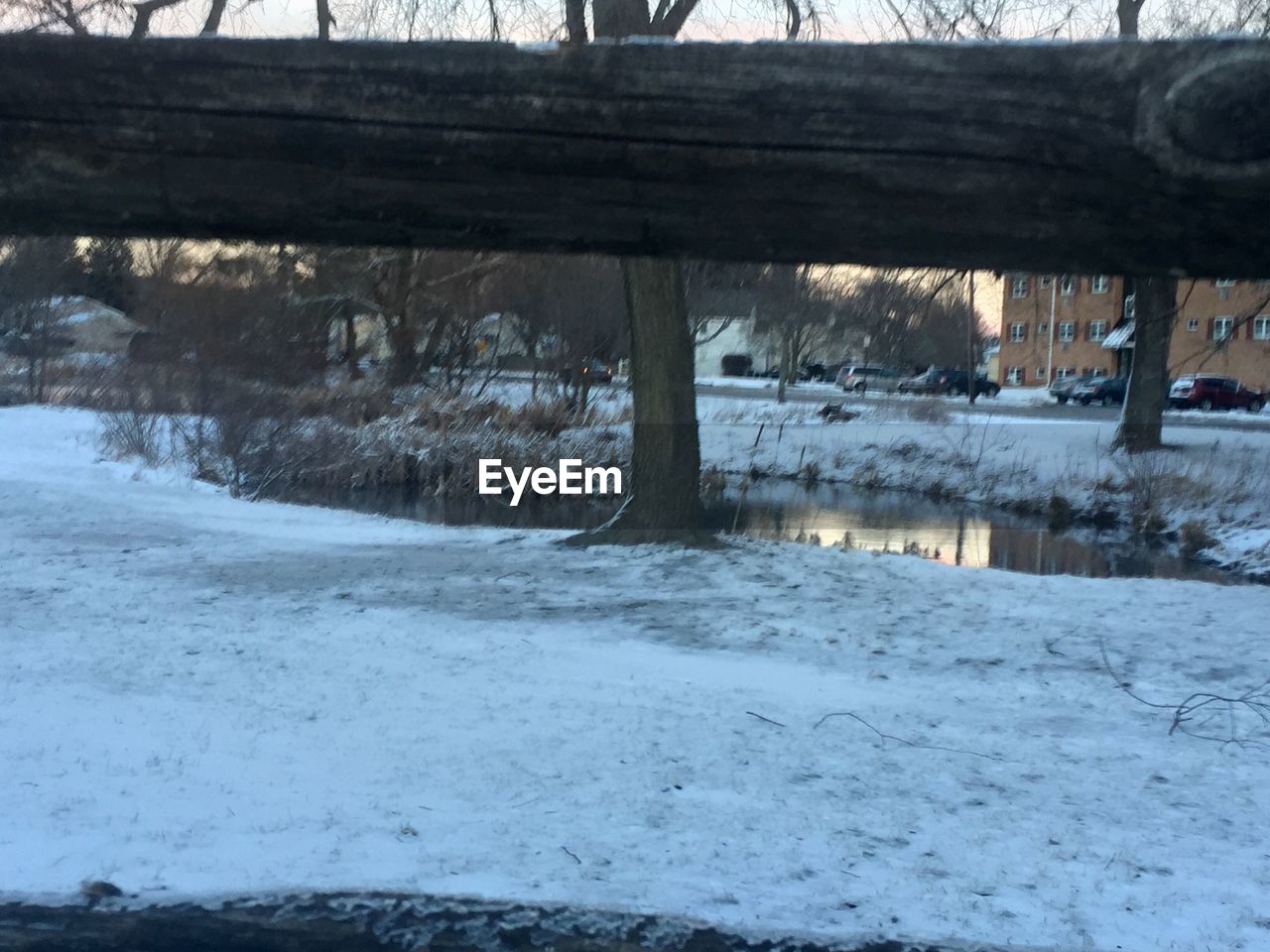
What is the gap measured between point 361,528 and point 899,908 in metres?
10.1

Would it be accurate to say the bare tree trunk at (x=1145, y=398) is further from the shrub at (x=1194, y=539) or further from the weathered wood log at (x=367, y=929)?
the weathered wood log at (x=367, y=929)

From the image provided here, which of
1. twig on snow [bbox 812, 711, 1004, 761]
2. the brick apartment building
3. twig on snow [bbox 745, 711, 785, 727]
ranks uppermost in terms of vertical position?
the brick apartment building

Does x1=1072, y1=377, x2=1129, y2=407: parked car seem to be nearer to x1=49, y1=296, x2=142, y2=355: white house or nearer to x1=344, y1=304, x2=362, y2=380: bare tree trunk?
x1=344, y1=304, x2=362, y2=380: bare tree trunk

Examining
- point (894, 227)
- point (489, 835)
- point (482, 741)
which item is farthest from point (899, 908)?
point (894, 227)

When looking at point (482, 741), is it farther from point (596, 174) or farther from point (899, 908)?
point (596, 174)

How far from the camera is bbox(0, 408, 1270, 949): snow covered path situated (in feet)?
14.5

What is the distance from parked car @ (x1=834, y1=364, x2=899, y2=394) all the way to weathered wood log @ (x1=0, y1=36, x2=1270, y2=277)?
41532mm

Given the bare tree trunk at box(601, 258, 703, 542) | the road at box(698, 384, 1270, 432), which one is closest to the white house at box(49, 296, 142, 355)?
the road at box(698, 384, 1270, 432)

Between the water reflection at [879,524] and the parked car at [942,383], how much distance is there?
20.1 m

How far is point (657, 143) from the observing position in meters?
1.92

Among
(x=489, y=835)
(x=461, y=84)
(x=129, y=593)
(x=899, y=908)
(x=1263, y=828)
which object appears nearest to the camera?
(x=461, y=84)

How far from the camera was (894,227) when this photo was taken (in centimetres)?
197

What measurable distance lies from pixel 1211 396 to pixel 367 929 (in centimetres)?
4369

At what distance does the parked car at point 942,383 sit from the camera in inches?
1711
